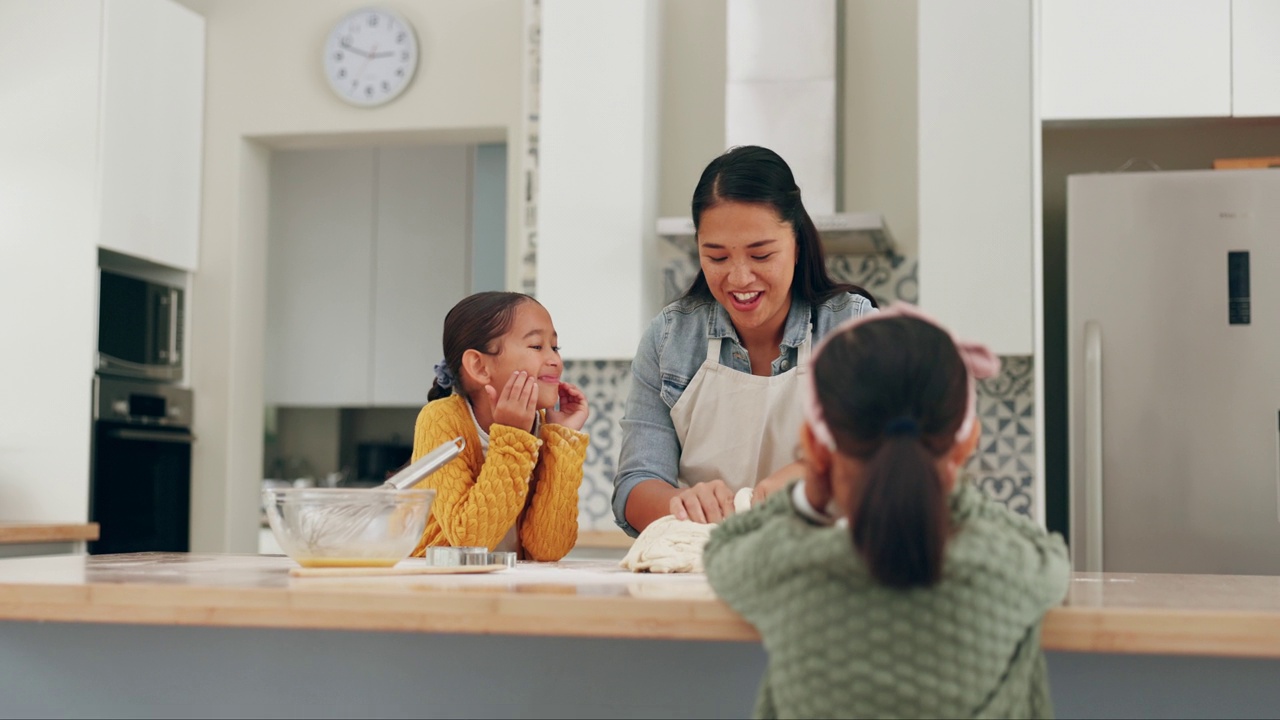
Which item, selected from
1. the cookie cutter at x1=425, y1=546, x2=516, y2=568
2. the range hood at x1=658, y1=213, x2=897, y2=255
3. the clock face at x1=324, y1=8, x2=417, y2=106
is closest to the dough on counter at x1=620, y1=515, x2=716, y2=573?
the cookie cutter at x1=425, y1=546, x2=516, y2=568

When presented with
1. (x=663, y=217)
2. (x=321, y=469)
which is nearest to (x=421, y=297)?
(x=321, y=469)

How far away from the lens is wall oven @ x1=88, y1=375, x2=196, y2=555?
3576mm

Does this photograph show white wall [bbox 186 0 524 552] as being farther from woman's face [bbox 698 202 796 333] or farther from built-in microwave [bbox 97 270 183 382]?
woman's face [bbox 698 202 796 333]

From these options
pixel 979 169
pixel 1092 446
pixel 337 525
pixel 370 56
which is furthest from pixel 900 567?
pixel 370 56

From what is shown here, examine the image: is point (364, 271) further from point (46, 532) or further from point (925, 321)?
point (925, 321)

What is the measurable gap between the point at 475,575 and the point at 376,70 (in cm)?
296

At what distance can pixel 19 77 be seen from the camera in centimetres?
364

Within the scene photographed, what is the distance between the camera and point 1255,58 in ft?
10.2

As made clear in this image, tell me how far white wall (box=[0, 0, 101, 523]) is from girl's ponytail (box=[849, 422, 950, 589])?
3128 millimetres

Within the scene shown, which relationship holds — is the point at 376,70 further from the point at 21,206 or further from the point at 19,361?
the point at 19,361

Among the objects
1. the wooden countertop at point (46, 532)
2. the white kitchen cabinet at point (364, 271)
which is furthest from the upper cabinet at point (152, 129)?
the white kitchen cabinet at point (364, 271)

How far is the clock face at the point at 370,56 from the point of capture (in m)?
3.99

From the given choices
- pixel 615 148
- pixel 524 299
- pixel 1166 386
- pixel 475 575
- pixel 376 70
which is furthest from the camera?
pixel 376 70

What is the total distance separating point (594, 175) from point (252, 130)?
135cm
